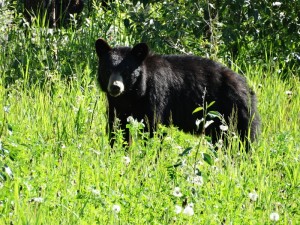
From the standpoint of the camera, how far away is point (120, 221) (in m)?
3.93

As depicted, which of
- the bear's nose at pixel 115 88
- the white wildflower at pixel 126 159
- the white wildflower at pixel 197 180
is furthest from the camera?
the bear's nose at pixel 115 88

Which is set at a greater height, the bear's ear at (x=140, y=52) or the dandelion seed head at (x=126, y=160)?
the bear's ear at (x=140, y=52)

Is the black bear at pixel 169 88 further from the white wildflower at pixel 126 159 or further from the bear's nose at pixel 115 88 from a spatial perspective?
the white wildflower at pixel 126 159

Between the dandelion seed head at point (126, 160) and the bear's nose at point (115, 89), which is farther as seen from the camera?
the bear's nose at point (115, 89)

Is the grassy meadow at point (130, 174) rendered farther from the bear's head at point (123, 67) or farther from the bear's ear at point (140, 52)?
the bear's ear at point (140, 52)

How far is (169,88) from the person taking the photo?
24.6ft

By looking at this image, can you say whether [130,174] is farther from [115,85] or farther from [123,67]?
[123,67]

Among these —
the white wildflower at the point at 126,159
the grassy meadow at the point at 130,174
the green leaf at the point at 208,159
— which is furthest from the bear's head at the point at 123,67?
the green leaf at the point at 208,159

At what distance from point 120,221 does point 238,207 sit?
0.68 meters

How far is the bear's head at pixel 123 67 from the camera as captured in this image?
7.29 meters

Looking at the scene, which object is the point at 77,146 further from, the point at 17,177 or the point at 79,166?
the point at 17,177

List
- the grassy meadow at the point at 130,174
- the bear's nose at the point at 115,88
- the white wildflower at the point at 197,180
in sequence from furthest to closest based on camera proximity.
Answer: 1. the bear's nose at the point at 115,88
2. the white wildflower at the point at 197,180
3. the grassy meadow at the point at 130,174

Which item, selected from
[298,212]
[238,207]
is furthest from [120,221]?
[298,212]

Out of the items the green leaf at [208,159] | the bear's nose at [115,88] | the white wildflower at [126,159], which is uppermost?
the green leaf at [208,159]
